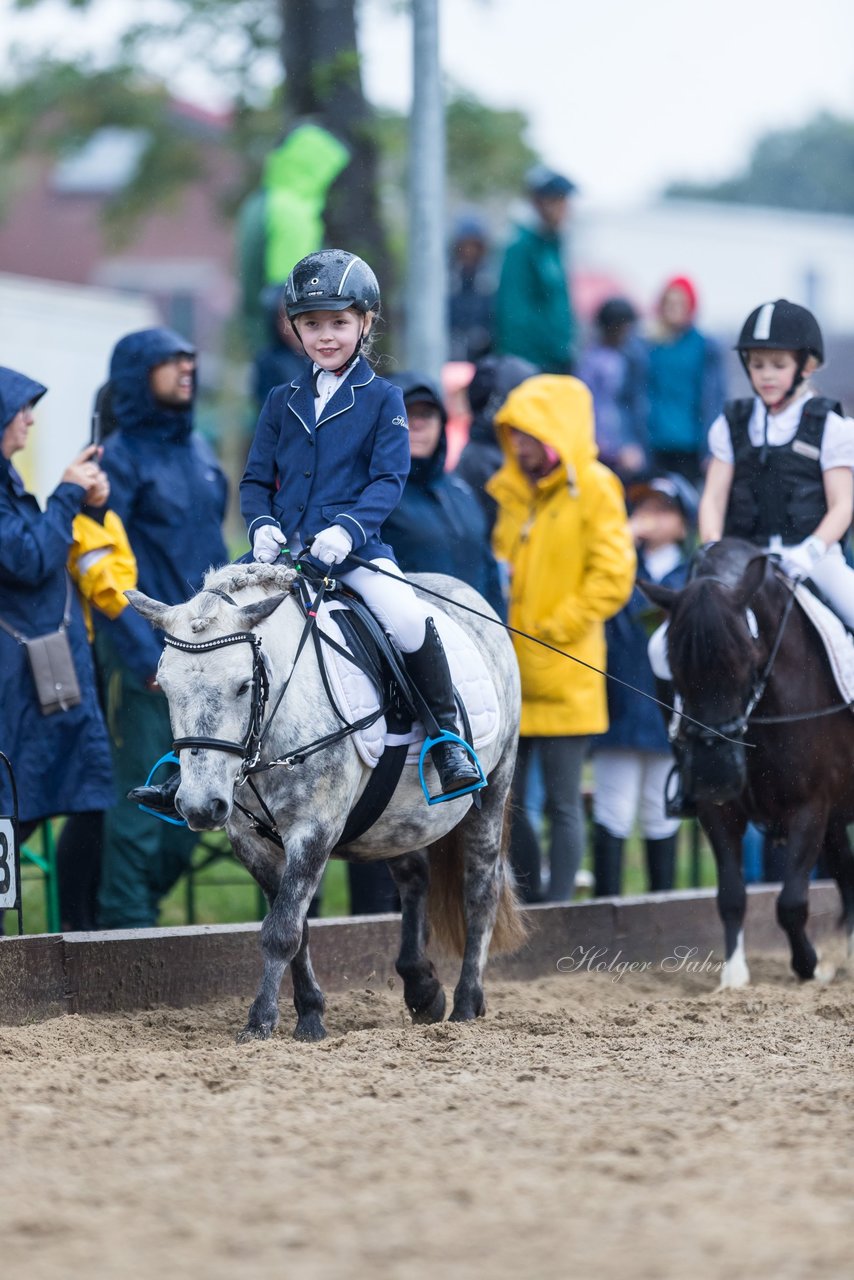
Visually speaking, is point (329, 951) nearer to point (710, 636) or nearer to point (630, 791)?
point (710, 636)

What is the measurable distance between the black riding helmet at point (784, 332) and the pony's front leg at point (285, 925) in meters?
3.43

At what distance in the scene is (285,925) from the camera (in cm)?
618

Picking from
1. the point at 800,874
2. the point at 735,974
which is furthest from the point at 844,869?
the point at 735,974

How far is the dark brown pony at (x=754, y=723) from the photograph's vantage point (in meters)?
7.75

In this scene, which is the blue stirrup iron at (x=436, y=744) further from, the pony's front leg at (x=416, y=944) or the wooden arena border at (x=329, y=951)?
the wooden arena border at (x=329, y=951)

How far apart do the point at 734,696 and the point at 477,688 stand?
4.05ft

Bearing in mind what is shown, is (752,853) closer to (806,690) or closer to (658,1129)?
(806,690)

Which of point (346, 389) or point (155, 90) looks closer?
point (346, 389)

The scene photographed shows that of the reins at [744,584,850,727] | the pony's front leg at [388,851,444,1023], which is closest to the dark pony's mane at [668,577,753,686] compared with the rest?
the reins at [744,584,850,727]

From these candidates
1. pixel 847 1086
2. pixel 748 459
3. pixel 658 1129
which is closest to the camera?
pixel 658 1129

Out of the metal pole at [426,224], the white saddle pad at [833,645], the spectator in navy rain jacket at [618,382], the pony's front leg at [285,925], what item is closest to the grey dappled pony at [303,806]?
the pony's front leg at [285,925]

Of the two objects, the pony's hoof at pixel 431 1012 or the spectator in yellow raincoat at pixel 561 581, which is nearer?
the pony's hoof at pixel 431 1012

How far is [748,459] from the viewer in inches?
338

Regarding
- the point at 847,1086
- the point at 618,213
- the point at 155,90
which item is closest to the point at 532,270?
the point at 847,1086
